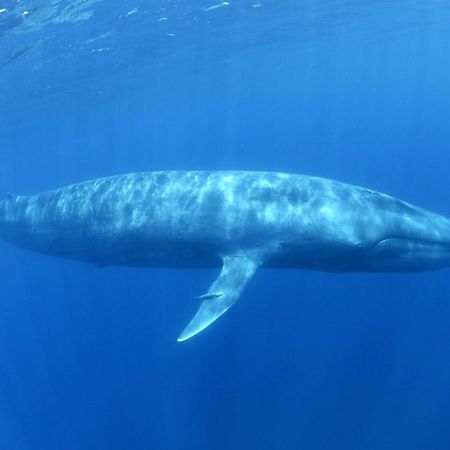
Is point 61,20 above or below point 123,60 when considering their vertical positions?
above

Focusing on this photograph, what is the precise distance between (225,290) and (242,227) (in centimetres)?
132

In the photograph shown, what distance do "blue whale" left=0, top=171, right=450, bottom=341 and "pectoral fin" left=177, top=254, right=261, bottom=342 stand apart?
0.02 metres

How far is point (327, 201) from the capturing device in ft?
31.6

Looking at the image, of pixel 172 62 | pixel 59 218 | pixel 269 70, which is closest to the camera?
pixel 59 218

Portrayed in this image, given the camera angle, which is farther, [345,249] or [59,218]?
[59,218]

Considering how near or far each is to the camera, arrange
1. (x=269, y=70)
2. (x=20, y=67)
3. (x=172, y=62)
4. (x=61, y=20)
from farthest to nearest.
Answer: (x=269, y=70) < (x=172, y=62) < (x=20, y=67) < (x=61, y=20)

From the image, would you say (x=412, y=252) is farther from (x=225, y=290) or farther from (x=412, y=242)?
(x=225, y=290)

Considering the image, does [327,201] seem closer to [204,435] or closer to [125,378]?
[204,435]

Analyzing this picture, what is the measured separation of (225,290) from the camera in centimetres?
916

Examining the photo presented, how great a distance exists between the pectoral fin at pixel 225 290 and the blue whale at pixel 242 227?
0.02 m

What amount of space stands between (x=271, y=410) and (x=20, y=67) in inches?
836

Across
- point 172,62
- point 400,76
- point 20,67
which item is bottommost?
point 400,76

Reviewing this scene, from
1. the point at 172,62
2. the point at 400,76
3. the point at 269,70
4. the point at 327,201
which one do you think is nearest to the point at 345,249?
the point at 327,201

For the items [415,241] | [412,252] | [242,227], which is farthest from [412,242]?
[242,227]
